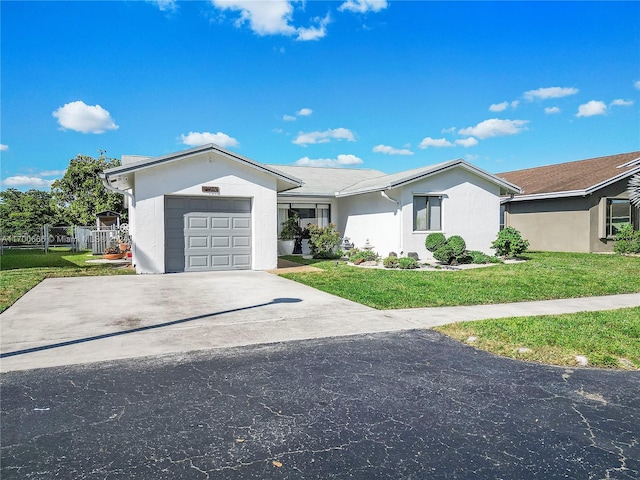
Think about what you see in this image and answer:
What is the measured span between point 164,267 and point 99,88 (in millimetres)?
10123

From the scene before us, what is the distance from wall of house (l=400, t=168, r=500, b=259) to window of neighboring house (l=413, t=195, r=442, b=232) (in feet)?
0.63

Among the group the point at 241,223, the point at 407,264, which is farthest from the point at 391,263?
the point at 241,223

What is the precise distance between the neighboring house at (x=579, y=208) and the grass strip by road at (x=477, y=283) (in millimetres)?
4615

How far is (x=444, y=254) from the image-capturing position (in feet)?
51.8

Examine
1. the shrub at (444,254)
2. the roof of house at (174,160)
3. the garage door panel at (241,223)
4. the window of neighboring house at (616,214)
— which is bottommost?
the shrub at (444,254)

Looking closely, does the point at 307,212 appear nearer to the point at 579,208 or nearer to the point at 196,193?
the point at 196,193

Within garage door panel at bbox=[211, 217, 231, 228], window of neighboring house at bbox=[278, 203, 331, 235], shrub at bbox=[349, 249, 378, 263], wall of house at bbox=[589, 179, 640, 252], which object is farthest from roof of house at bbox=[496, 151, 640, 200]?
garage door panel at bbox=[211, 217, 231, 228]

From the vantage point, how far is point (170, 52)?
51.2ft

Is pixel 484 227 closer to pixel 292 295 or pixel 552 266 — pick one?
pixel 552 266

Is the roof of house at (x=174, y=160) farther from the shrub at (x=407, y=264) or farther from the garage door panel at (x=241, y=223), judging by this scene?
the shrub at (x=407, y=264)

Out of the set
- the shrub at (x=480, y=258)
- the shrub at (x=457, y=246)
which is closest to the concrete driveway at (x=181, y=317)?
the shrub at (x=457, y=246)

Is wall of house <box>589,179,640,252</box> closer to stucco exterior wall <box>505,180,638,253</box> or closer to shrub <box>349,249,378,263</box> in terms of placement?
stucco exterior wall <box>505,180,638,253</box>

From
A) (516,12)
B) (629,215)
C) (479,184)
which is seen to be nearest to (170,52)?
(516,12)

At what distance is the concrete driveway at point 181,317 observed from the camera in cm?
562
